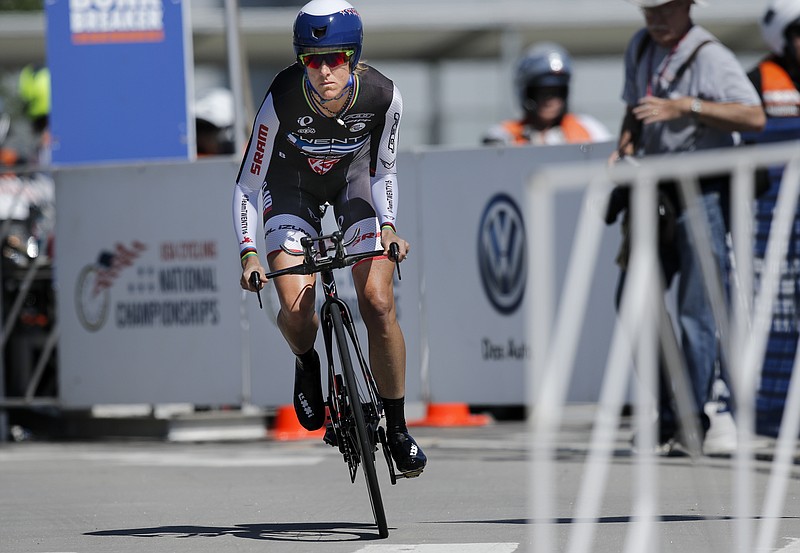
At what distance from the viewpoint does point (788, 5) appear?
9430 mm

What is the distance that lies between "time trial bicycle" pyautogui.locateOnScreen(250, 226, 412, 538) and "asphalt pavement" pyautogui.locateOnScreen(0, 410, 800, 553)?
28cm

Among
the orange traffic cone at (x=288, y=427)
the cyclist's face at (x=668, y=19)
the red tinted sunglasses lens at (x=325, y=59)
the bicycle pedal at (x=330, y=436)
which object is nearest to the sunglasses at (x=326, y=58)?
the red tinted sunglasses lens at (x=325, y=59)

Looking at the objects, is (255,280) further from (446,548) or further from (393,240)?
(446,548)

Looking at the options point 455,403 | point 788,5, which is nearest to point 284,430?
point 455,403

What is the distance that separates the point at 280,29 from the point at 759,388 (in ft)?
54.6

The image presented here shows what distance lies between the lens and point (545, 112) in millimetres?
12664

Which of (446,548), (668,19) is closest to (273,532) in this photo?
(446,548)

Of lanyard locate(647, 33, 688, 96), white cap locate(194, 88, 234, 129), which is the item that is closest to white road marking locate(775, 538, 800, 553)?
lanyard locate(647, 33, 688, 96)

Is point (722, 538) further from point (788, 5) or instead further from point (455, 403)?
point (455, 403)

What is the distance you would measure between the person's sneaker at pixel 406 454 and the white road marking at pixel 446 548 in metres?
0.57

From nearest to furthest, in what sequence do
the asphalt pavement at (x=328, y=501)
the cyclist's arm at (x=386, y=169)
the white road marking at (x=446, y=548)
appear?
the white road marking at (x=446, y=548) < the asphalt pavement at (x=328, y=501) < the cyclist's arm at (x=386, y=169)

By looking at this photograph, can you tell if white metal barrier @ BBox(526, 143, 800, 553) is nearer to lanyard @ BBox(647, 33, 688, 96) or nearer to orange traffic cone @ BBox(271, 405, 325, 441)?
lanyard @ BBox(647, 33, 688, 96)

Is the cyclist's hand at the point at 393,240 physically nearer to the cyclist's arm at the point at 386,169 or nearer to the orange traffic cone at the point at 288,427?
the cyclist's arm at the point at 386,169

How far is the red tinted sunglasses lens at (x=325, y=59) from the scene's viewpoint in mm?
6723
